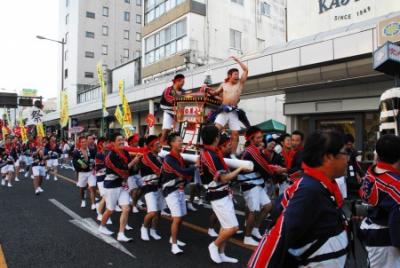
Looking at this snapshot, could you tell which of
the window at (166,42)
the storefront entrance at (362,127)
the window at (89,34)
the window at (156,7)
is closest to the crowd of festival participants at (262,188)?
the storefront entrance at (362,127)

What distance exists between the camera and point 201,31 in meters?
24.7

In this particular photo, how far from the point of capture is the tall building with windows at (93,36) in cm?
4719

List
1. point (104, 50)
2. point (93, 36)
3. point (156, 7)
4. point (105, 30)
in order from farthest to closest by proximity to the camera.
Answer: point (105, 30) → point (104, 50) → point (93, 36) → point (156, 7)

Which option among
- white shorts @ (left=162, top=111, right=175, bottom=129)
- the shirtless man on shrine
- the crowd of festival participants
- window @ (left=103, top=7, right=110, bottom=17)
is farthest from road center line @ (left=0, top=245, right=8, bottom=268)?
window @ (left=103, top=7, right=110, bottom=17)

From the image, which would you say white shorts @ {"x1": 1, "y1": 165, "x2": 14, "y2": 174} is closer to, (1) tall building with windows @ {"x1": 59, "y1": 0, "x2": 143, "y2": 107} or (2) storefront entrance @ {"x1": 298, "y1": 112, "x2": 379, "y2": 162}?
(2) storefront entrance @ {"x1": 298, "y1": 112, "x2": 379, "y2": 162}

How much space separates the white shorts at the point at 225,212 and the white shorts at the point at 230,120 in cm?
225

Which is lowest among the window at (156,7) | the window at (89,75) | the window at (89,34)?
the window at (89,75)

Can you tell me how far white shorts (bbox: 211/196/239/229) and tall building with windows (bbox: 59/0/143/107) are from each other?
133ft

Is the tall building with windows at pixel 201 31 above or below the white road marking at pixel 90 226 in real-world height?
above

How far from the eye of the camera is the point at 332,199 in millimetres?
2209

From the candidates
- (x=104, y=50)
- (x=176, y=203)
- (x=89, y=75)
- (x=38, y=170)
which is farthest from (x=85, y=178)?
(x=104, y=50)

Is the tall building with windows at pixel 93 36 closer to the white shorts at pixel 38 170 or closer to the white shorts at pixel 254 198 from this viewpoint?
the white shorts at pixel 38 170

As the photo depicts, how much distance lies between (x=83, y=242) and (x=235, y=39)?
76.1 ft

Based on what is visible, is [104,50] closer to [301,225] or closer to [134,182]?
[134,182]
